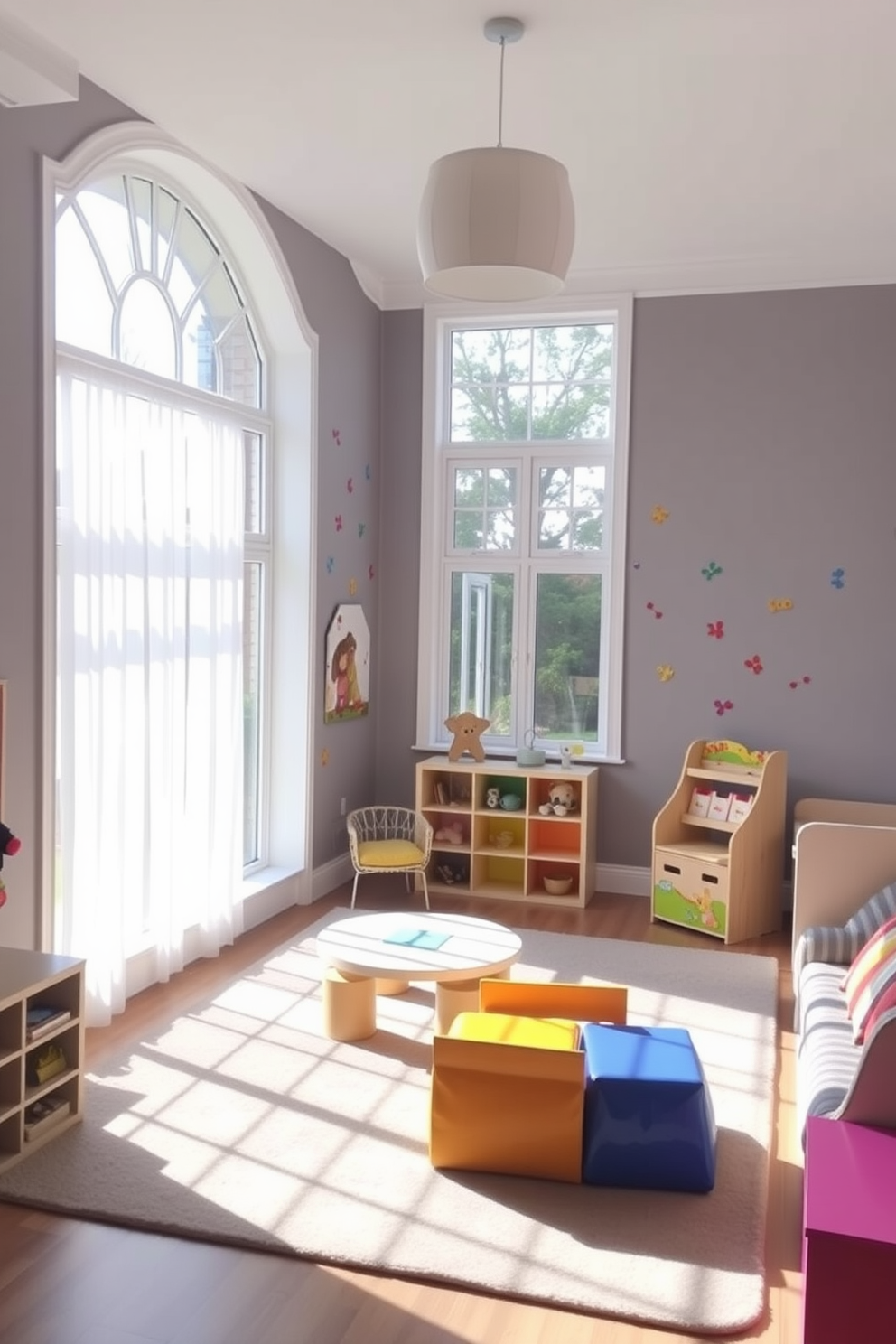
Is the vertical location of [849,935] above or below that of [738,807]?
below

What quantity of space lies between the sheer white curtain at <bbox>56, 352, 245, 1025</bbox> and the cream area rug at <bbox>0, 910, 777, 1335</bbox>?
0.50 m

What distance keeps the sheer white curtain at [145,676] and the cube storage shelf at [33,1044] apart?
0.63 m

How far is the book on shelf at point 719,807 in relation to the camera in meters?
5.34

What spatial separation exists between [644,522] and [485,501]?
33.3 inches

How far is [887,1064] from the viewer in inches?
101

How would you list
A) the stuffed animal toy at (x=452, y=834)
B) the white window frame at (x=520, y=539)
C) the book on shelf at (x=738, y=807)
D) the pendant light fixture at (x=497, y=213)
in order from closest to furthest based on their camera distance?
the pendant light fixture at (x=497, y=213), the book on shelf at (x=738, y=807), the white window frame at (x=520, y=539), the stuffed animal toy at (x=452, y=834)

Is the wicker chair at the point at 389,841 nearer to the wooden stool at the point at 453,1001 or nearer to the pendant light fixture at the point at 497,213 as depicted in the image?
the wooden stool at the point at 453,1001

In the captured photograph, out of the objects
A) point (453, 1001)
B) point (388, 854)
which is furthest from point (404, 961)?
point (388, 854)

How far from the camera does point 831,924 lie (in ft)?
13.1

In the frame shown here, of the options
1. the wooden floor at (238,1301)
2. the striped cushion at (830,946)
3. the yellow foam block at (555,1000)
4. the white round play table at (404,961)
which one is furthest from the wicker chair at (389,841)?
the wooden floor at (238,1301)

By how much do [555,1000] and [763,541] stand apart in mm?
2861

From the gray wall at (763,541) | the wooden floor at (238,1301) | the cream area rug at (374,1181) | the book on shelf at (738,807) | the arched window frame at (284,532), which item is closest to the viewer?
the wooden floor at (238,1301)

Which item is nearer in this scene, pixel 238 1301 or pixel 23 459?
pixel 238 1301

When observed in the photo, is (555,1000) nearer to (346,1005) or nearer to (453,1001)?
(453,1001)
